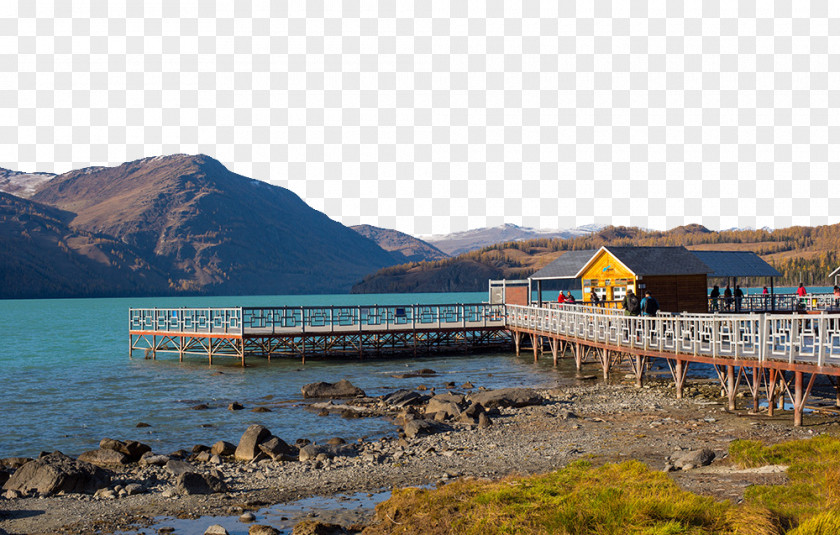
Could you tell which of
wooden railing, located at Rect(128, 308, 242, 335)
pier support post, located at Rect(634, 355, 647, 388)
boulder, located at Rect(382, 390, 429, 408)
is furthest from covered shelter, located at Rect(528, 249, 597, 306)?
boulder, located at Rect(382, 390, 429, 408)

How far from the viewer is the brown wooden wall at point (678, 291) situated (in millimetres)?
41594

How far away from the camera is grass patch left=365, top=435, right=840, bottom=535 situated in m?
9.57

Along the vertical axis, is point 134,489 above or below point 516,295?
below

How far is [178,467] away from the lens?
1792cm

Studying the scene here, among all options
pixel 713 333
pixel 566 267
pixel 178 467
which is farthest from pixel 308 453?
pixel 566 267

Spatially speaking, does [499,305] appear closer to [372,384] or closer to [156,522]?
[372,384]

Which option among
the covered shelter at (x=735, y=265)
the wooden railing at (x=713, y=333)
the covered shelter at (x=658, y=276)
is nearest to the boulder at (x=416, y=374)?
the wooden railing at (x=713, y=333)

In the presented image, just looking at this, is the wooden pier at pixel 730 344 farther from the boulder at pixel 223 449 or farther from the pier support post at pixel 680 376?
the boulder at pixel 223 449

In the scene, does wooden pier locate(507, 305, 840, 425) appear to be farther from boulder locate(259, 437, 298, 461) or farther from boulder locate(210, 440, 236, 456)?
boulder locate(210, 440, 236, 456)

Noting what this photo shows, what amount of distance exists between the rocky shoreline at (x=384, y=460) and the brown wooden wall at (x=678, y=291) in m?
16.6

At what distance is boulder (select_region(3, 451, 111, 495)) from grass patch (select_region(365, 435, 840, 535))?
7730 millimetres

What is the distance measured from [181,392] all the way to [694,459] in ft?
83.9

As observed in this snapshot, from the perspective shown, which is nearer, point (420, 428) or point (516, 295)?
point (420, 428)

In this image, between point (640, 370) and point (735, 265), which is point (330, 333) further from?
point (735, 265)
